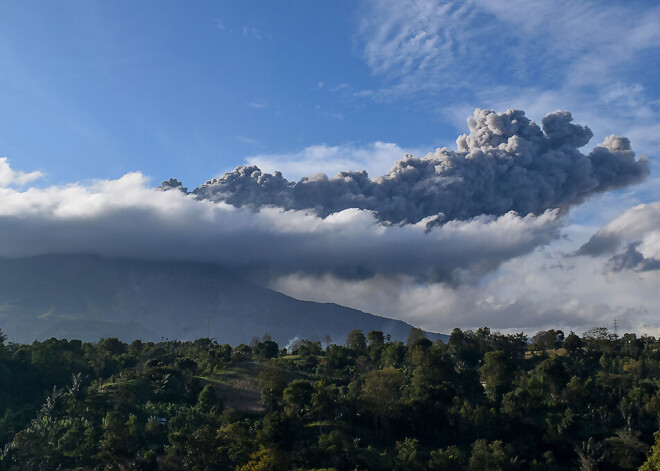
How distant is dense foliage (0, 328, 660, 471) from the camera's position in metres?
68.1

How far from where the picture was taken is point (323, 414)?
264 ft

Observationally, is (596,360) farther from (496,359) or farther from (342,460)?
(342,460)

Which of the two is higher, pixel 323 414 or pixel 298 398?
pixel 298 398

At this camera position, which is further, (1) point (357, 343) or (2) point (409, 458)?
(1) point (357, 343)

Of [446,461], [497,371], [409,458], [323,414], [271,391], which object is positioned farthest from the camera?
[497,371]

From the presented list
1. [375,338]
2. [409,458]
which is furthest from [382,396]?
[375,338]

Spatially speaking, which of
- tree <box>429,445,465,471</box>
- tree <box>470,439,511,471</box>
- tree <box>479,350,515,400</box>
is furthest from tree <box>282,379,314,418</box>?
tree <box>479,350,515,400</box>

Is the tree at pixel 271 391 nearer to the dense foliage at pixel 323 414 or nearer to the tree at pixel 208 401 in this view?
the dense foliage at pixel 323 414

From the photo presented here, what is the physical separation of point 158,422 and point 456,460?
35.5 metres

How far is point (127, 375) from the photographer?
96.6 metres

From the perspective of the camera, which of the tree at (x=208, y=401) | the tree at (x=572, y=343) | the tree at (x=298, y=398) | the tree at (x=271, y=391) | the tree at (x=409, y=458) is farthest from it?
the tree at (x=572, y=343)

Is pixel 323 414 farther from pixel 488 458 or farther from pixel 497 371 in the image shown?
pixel 497 371

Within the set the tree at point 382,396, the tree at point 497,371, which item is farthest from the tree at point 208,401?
the tree at point 497,371

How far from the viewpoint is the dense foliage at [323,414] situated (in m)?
68.1
